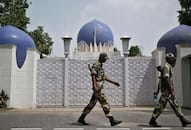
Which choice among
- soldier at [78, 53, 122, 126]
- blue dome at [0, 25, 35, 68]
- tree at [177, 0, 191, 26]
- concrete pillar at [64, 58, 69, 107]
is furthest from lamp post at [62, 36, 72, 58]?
soldier at [78, 53, 122, 126]

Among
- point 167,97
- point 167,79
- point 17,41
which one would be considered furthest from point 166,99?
point 17,41

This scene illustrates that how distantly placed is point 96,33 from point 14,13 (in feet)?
21.9

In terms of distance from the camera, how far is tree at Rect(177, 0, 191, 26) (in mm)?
20422

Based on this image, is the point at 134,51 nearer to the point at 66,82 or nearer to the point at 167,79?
the point at 66,82

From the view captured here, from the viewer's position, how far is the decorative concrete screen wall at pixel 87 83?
19031mm

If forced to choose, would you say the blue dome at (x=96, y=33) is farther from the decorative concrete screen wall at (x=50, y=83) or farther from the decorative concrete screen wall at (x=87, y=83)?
the decorative concrete screen wall at (x=50, y=83)

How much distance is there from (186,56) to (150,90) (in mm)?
2972

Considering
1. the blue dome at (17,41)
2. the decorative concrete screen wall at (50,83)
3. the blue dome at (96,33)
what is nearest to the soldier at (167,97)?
the decorative concrete screen wall at (50,83)

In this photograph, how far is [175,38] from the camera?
18547mm

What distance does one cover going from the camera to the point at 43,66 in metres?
19.4

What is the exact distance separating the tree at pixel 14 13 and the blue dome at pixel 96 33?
→ 16.2ft

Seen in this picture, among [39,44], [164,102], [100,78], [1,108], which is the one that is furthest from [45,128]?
[39,44]

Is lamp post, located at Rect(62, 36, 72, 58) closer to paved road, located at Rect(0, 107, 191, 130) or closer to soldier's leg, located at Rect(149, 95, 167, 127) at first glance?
paved road, located at Rect(0, 107, 191, 130)

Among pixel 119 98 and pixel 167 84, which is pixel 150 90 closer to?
pixel 119 98
